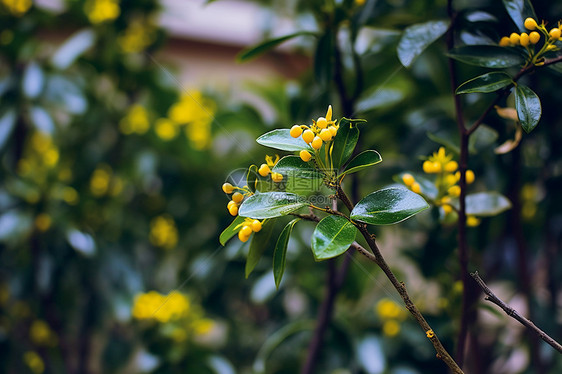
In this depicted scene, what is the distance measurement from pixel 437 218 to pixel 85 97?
31.7 inches

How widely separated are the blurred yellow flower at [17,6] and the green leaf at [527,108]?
1003mm

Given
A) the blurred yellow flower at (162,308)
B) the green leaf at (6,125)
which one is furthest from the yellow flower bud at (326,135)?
the green leaf at (6,125)

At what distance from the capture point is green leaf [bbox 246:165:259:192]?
0.38 metres

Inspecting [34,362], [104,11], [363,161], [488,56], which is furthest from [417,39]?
[34,362]

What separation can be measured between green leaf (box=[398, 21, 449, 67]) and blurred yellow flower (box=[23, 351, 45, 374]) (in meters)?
0.96

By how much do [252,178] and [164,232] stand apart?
2.18 feet

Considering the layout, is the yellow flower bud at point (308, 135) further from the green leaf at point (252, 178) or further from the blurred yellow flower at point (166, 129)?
the blurred yellow flower at point (166, 129)

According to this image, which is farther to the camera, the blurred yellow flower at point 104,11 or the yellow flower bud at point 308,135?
the blurred yellow flower at point 104,11

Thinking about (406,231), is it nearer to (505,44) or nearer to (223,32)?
(505,44)

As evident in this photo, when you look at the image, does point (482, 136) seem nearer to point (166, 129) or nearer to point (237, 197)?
point (237, 197)

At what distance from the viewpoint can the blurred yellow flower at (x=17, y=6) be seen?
0.94 metres

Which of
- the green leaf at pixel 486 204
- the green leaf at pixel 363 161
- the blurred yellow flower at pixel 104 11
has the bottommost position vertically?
the green leaf at pixel 486 204

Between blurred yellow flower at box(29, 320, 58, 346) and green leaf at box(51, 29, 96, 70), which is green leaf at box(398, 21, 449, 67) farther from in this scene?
blurred yellow flower at box(29, 320, 58, 346)

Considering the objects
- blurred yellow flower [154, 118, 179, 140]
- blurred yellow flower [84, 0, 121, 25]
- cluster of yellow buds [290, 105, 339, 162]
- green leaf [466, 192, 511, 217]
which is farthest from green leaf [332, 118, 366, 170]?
blurred yellow flower [84, 0, 121, 25]
